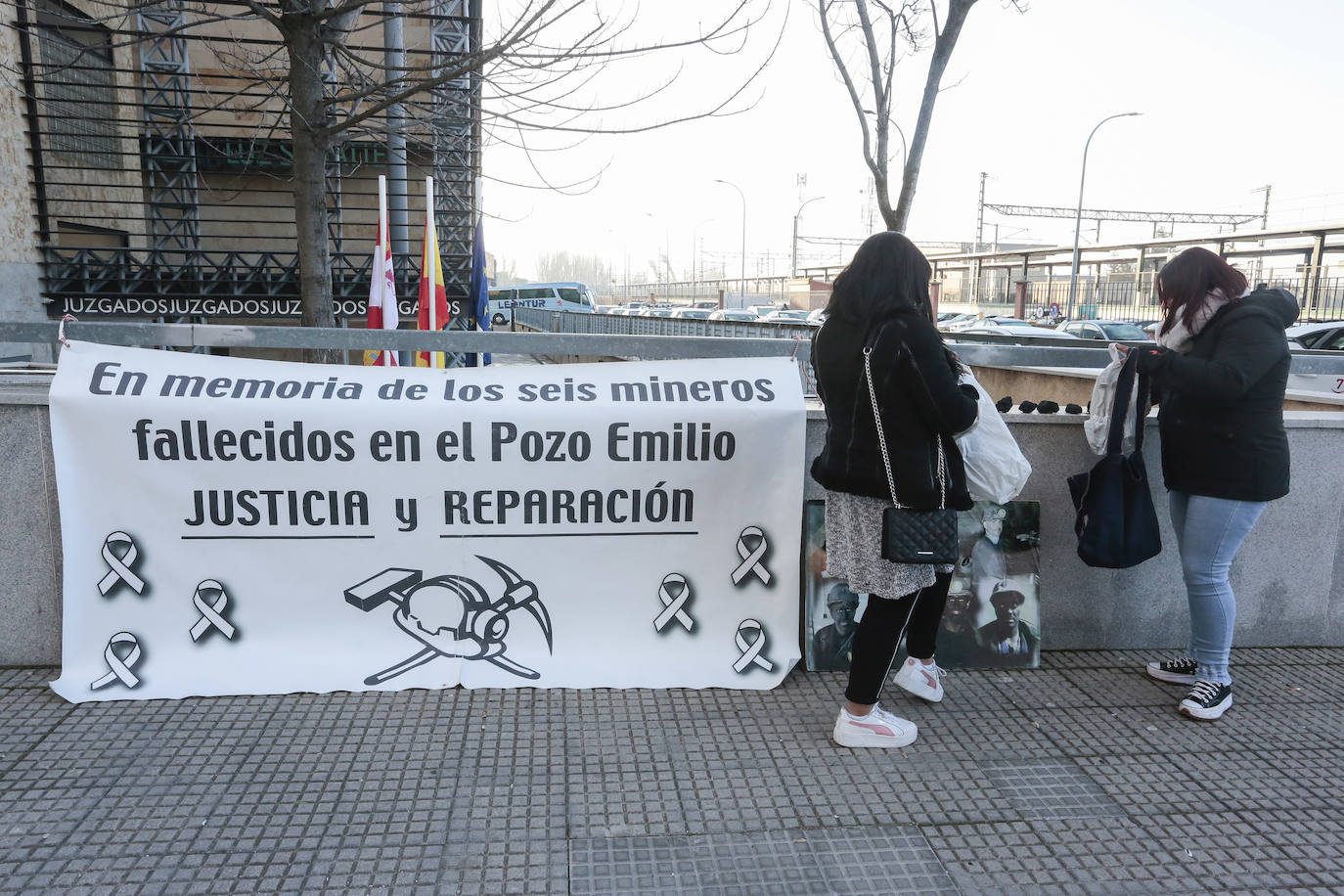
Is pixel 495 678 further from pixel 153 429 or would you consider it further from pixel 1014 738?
pixel 1014 738

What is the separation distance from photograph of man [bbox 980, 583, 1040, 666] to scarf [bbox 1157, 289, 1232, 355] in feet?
4.09

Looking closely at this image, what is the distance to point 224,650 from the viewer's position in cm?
387

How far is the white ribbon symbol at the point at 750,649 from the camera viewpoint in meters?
4.07

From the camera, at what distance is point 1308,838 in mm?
3016

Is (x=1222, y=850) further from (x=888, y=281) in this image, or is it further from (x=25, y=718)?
(x=25, y=718)

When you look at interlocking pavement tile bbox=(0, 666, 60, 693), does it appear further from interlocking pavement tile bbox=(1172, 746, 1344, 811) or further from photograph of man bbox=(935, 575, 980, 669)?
interlocking pavement tile bbox=(1172, 746, 1344, 811)

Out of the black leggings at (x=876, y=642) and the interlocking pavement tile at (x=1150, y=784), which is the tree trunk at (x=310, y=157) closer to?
the black leggings at (x=876, y=642)

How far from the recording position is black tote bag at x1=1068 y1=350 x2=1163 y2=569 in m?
3.92

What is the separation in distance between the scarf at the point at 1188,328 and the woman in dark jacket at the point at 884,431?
3.66 ft

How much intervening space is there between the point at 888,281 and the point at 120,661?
3330mm

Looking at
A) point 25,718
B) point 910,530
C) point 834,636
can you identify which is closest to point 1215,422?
point 910,530

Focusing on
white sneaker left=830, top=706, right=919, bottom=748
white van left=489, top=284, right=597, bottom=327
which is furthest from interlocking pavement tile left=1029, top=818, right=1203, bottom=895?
white van left=489, top=284, right=597, bottom=327

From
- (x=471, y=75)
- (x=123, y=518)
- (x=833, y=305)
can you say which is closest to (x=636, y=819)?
(x=833, y=305)

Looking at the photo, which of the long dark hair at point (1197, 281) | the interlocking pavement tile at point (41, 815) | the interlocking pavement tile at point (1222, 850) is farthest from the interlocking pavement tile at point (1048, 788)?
the interlocking pavement tile at point (41, 815)
